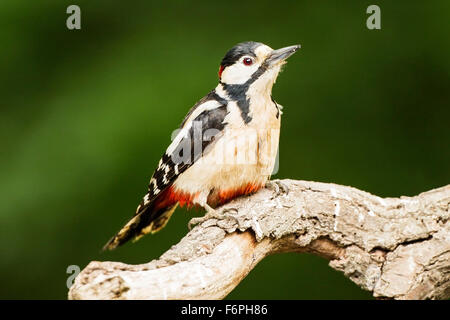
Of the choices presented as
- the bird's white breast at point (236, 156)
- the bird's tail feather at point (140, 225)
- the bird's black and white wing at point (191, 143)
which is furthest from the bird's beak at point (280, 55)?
the bird's tail feather at point (140, 225)

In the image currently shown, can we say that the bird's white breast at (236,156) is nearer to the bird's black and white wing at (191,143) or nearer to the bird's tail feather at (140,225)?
the bird's black and white wing at (191,143)

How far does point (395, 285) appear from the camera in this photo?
9.05 ft

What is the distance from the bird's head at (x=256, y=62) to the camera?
2.98 meters

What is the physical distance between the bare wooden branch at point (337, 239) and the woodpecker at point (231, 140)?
132 mm

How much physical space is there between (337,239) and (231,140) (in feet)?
2.11

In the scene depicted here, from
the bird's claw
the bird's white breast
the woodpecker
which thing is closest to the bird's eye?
the woodpecker

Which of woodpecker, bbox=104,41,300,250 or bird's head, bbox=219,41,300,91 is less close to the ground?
bird's head, bbox=219,41,300,91

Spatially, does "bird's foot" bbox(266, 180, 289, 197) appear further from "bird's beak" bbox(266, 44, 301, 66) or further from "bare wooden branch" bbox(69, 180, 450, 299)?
"bird's beak" bbox(266, 44, 301, 66)

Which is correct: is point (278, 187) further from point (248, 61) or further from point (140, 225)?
point (140, 225)

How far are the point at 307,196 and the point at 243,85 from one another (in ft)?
1.92

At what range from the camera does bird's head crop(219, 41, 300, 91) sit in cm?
298

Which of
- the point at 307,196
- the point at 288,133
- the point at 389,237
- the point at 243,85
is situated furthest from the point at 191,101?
the point at 389,237

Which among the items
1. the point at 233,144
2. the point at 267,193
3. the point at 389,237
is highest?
the point at 233,144

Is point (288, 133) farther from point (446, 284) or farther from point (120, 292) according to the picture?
point (120, 292)
